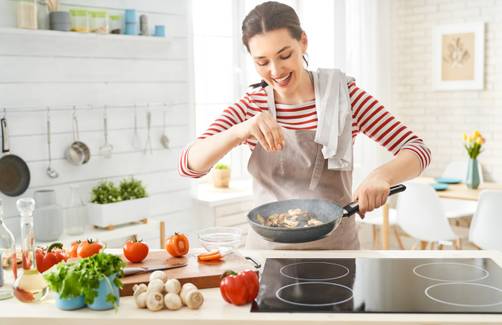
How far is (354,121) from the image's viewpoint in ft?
8.04

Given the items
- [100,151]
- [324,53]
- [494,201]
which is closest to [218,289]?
[100,151]

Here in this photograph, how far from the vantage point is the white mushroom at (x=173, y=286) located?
67.4 inches

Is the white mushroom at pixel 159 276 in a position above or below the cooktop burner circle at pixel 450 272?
above

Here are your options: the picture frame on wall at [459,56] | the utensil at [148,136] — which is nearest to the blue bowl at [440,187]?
the picture frame on wall at [459,56]

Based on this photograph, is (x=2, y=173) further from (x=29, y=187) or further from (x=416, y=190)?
(x=416, y=190)

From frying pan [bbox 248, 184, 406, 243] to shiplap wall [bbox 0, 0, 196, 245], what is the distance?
6.12 feet

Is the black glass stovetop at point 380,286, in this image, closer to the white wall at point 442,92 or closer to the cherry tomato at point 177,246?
the cherry tomato at point 177,246

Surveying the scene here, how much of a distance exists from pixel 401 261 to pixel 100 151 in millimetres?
2347

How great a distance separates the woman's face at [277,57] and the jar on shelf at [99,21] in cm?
173

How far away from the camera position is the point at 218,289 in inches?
73.2

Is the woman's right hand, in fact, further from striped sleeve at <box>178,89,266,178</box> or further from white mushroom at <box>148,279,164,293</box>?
white mushroom at <box>148,279,164,293</box>

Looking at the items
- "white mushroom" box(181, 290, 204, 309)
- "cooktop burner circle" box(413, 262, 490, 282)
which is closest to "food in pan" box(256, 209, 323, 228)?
"cooktop burner circle" box(413, 262, 490, 282)

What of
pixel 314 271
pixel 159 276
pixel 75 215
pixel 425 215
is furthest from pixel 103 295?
pixel 425 215

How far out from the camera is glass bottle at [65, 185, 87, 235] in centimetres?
356
